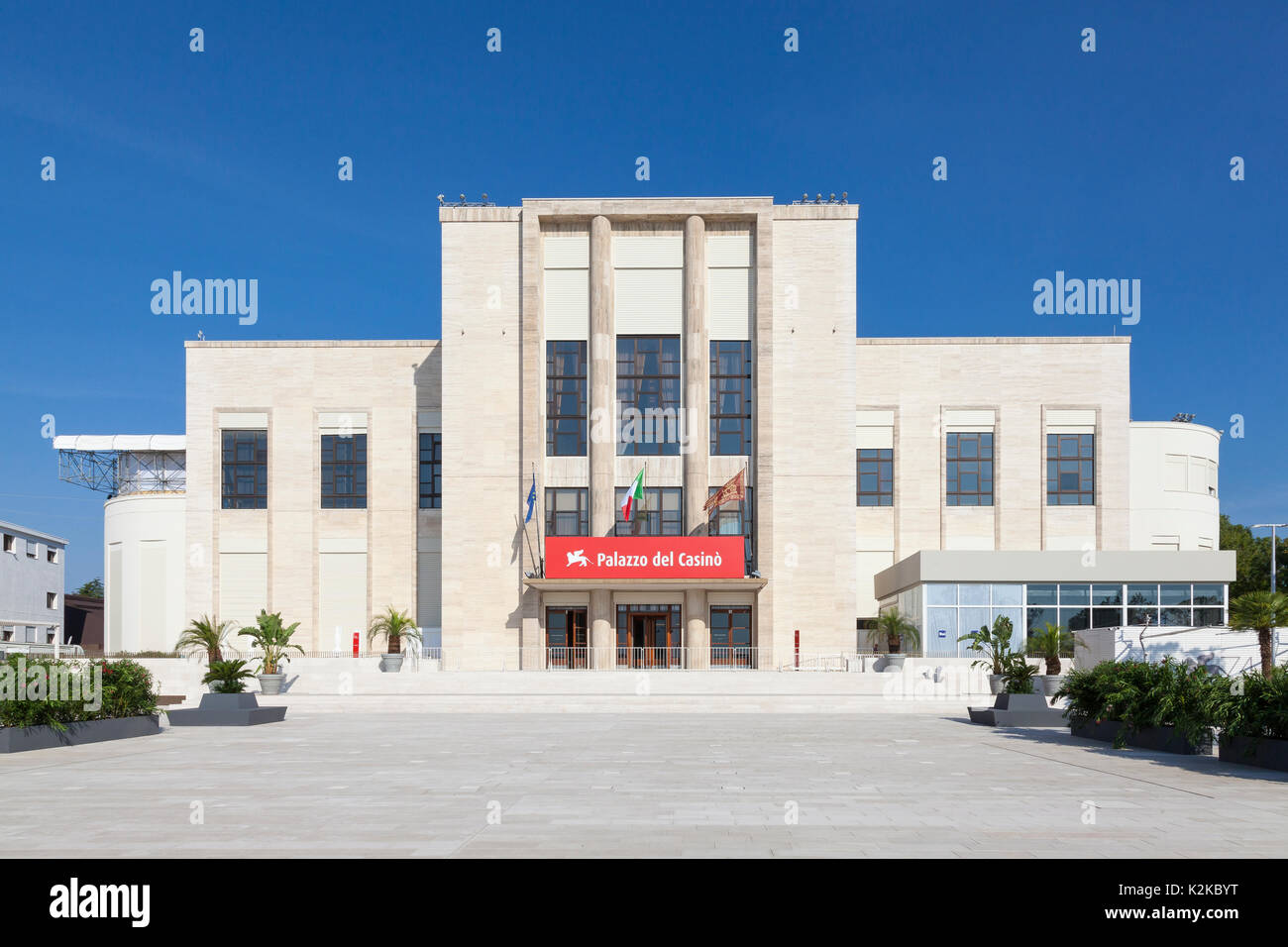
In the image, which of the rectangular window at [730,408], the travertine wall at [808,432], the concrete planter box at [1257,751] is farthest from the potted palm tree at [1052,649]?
the concrete planter box at [1257,751]

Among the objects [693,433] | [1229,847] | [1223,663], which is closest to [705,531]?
[693,433]

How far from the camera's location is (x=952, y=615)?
44156 mm

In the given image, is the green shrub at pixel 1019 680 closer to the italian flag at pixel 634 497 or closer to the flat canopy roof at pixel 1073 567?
the flat canopy roof at pixel 1073 567

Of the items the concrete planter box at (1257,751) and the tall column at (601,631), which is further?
the tall column at (601,631)

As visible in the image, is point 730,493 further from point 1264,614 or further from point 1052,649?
point 1264,614

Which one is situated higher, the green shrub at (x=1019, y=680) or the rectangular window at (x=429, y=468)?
the rectangular window at (x=429, y=468)

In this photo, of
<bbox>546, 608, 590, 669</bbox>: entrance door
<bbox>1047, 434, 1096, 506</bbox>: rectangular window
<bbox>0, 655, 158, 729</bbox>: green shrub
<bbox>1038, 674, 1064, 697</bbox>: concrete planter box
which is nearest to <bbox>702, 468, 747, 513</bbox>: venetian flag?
<bbox>546, 608, 590, 669</bbox>: entrance door

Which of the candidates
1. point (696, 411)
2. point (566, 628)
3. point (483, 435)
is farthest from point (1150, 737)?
point (483, 435)

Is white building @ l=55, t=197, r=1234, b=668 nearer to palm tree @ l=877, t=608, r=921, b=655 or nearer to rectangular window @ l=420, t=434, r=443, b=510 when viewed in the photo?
rectangular window @ l=420, t=434, r=443, b=510

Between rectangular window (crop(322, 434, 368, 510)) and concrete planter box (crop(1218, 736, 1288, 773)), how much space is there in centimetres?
4124

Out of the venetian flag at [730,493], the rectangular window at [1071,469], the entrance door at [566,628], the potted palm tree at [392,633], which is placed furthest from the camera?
the rectangular window at [1071,469]

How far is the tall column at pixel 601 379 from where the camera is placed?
45969 millimetres

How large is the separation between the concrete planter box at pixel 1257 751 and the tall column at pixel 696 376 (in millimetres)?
29764
